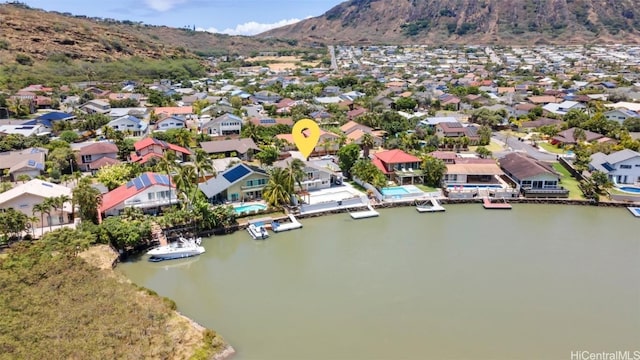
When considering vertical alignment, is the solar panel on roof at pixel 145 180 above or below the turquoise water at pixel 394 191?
above

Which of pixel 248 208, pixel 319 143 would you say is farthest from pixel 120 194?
pixel 319 143

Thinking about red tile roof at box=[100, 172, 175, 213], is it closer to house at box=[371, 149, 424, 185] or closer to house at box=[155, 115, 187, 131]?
house at box=[371, 149, 424, 185]

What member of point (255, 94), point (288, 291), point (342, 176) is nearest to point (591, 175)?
point (342, 176)

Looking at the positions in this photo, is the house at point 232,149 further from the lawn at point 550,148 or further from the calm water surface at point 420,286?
the lawn at point 550,148

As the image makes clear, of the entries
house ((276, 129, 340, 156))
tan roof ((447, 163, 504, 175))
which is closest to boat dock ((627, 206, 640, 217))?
tan roof ((447, 163, 504, 175))

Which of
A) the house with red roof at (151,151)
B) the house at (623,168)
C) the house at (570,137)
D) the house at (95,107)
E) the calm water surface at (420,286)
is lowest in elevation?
the calm water surface at (420,286)

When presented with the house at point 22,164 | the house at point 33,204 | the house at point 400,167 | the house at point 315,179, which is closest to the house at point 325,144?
the house at point 400,167

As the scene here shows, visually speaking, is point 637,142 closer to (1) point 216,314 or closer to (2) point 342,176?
(2) point 342,176
